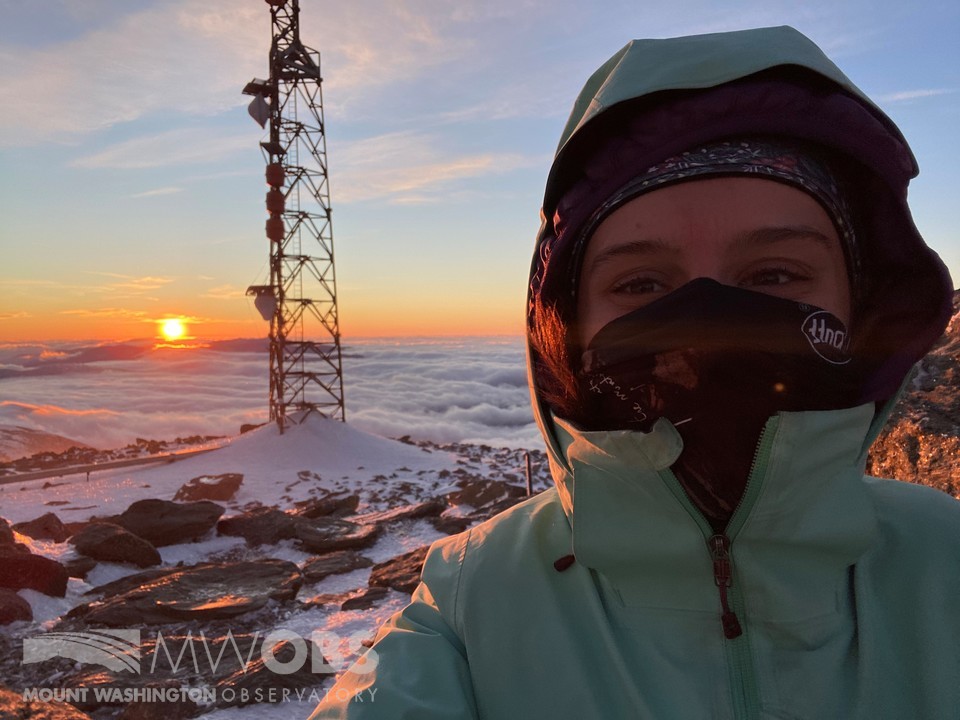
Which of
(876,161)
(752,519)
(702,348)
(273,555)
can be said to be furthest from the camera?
(273,555)

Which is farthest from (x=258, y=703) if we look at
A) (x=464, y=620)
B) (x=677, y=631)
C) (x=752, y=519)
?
(x=752, y=519)

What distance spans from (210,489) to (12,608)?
5854mm

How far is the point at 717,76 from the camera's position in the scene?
128 centimetres

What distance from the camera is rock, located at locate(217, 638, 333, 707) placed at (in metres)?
3.41

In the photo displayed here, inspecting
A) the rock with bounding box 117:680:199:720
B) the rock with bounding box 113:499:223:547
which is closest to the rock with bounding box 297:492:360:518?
the rock with bounding box 113:499:223:547

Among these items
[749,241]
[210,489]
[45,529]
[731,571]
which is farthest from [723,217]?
[210,489]

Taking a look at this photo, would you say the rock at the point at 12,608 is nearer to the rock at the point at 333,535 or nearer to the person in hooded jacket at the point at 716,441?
the rock at the point at 333,535

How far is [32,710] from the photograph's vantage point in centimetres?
283

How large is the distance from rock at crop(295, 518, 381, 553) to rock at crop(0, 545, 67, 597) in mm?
2622

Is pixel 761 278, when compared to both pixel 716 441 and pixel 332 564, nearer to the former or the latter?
pixel 716 441

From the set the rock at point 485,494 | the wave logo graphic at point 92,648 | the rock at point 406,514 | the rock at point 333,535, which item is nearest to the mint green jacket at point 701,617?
the wave logo graphic at point 92,648

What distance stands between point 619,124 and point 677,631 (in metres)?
1.18

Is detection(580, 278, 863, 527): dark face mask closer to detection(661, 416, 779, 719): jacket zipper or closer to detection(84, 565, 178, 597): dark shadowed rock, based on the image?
detection(661, 416, 779, 719): jacket zipper

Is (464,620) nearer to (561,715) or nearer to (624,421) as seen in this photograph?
(561,715)
